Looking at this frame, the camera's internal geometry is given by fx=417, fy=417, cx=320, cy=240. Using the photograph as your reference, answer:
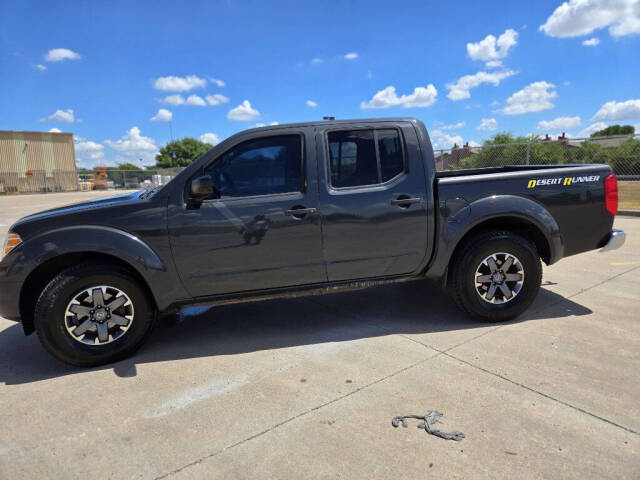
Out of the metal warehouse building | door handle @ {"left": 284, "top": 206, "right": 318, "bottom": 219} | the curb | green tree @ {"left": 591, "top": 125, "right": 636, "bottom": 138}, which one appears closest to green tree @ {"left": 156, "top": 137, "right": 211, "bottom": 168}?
the metal warehouse building

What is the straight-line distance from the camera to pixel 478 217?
3688 millimetres

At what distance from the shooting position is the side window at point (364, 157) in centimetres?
360

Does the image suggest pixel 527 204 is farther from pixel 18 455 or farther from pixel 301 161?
pixel 18 455

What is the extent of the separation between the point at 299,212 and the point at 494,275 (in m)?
1.88

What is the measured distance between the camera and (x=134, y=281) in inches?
131

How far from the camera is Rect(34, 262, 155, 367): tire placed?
10.4 ft

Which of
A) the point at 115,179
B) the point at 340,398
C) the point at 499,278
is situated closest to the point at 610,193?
the point at 499,278

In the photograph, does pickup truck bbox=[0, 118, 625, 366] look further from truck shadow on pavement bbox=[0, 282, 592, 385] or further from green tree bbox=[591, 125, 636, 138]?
→ green tree bbox=[591, 125, 636, 138]

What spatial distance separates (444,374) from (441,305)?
5.12ft

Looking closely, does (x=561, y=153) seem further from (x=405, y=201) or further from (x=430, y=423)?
(x=430, y=423)

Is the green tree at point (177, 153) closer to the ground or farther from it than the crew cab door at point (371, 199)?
farther from it

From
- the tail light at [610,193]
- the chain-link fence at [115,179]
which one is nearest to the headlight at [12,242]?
the tail light at [610,193]

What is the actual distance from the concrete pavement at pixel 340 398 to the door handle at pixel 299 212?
3.66ft

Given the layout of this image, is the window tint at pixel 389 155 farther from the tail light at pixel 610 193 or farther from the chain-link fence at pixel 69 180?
the chain-link fence at pixel 69 180
